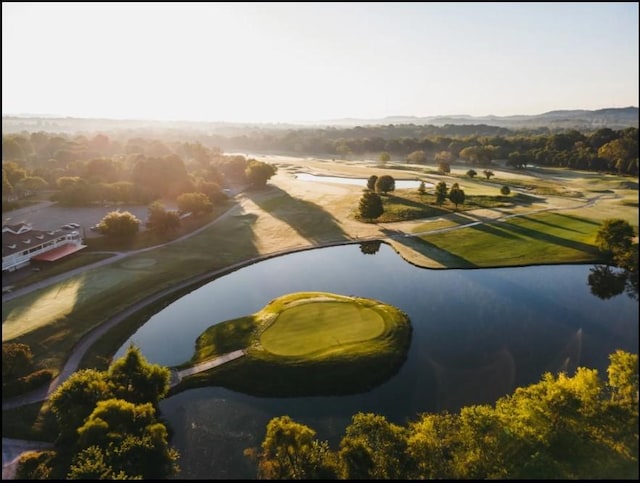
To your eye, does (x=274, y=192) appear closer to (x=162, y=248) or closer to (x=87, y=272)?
(x=162, y=248)

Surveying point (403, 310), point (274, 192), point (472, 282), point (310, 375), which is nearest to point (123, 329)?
point (310, 375)

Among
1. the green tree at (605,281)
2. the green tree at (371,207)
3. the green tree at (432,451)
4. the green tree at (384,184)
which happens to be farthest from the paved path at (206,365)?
the green tree at (384,184)

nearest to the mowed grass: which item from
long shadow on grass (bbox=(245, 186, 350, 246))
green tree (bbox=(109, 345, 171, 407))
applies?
long shadow on grass (bbox=(245, 186, 350, 246))

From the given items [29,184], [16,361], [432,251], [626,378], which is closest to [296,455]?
[626,378]

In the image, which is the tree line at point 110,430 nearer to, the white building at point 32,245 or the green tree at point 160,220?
the white building at point 32,245

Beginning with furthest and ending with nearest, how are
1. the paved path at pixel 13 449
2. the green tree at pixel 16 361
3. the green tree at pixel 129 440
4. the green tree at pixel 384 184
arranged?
the green tree at pixel 384 184
the green tree at pixel 16 361
the paved path at pixel 13 449
the green tree at pixel 129 440

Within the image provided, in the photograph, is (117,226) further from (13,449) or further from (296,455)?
(296,455)
